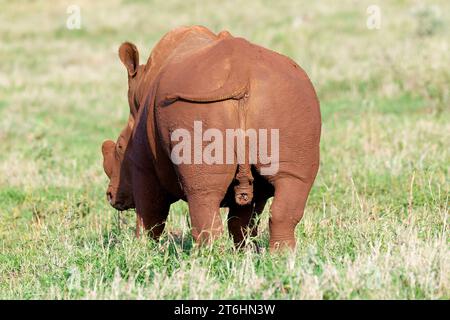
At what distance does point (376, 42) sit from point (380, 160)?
12.1 metres

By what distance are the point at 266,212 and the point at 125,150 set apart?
1.50 metres

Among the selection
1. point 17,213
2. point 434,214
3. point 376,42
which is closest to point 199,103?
point 434,214

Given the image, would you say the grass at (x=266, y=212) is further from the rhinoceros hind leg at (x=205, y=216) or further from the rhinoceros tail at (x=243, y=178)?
the rhinoceros tail at (x=243, y=178)

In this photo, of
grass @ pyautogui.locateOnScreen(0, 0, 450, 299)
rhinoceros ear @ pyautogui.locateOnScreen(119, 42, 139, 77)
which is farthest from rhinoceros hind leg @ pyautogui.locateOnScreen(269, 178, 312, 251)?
rhinoceros ear @ pyautogui.locateOnScreen(119, 42, 139, 77)

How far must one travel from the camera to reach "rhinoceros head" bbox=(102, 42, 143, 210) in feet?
23.9

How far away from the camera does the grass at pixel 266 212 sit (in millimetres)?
5242

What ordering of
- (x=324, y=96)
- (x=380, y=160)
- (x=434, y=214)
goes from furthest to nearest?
(x=324, y=96) → (x=380, y=160) → (x=434, y=214)

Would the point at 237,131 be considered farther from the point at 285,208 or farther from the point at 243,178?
the point at 285,208

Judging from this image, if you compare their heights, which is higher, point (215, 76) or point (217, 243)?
point (215, 76)

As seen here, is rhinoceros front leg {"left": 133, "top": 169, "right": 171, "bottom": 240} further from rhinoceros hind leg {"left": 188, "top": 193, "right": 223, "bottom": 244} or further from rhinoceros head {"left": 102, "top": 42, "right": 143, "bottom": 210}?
rhinoceros hind leg {"left": 188, "top": 193, "right": 223, "bottom": 244}

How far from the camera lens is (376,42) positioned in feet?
72.8

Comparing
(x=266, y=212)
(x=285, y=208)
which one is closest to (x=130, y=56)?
(x=266, y=212)

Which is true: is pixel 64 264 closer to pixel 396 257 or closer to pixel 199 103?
pixel 199 103

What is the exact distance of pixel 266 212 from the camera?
8.01 meters
